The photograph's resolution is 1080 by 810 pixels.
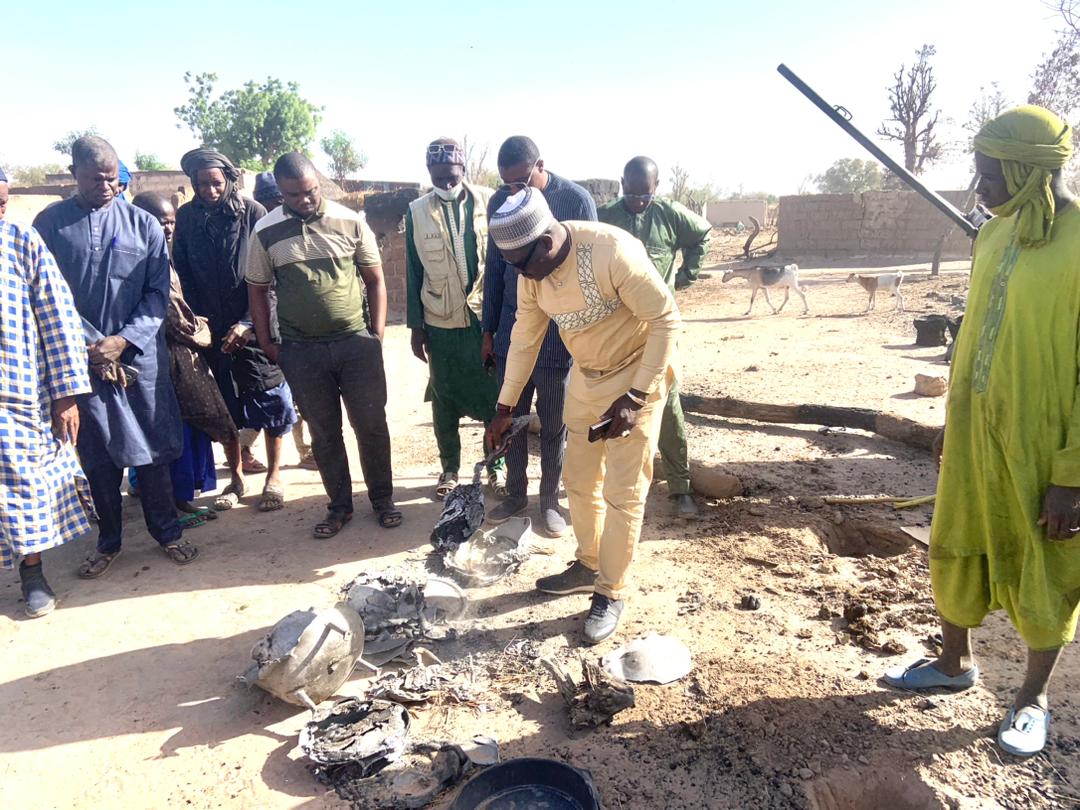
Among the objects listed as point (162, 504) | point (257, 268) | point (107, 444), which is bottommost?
point (162, 504)

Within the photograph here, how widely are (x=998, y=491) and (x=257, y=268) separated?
11.6 ft

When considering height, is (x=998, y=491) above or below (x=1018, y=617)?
above

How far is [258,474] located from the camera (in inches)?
205

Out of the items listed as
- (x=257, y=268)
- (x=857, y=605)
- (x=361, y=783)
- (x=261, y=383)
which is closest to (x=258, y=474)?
(x=261, y=383)

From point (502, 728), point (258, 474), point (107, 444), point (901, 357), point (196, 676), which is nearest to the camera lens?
point (502, 728)

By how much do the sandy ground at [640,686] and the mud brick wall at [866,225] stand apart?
51.8 ft

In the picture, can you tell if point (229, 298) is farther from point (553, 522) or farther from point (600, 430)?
point (600, 430)

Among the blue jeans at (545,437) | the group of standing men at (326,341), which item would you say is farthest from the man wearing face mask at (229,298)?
the blue jeans at (545,437)

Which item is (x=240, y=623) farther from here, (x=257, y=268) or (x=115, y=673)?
(x=257, y=268)

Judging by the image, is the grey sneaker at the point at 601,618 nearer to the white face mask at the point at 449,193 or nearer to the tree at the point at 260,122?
the white face mask at the point at 449,193

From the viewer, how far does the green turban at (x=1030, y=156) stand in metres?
1.98

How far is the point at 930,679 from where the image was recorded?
8.23 feet

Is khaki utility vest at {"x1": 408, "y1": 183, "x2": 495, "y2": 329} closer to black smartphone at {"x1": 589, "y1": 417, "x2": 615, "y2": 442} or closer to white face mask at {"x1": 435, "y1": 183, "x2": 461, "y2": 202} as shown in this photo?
white face mask at {"x1": 435, "y1": 183, "x2": 461, "y2": 202}

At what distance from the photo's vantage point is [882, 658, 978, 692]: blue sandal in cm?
250
